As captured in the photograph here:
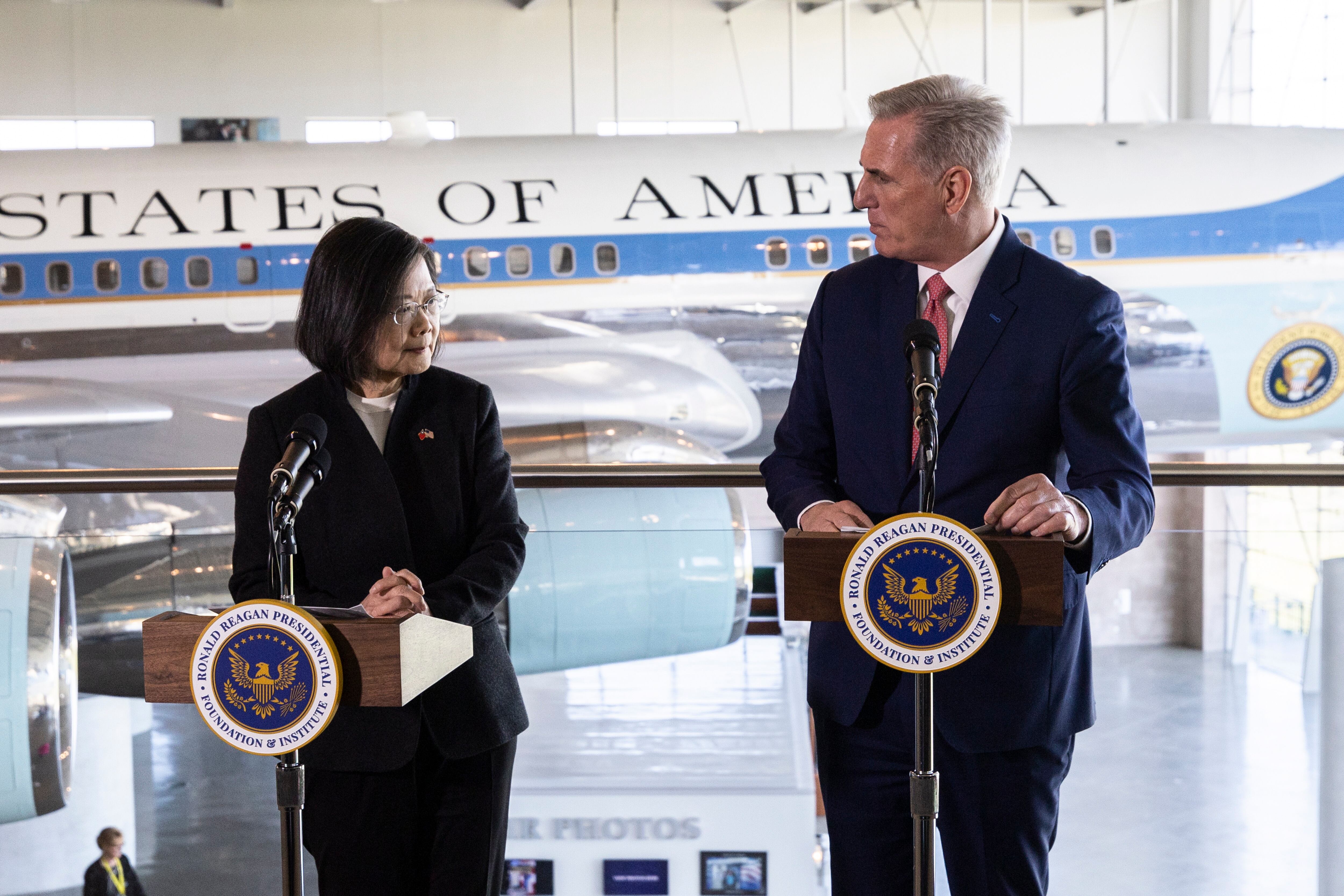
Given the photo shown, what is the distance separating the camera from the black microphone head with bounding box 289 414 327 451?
142 cm

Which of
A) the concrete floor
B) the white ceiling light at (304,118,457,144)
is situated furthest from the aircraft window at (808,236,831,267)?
the white ceiling light at (304,118,457,144)

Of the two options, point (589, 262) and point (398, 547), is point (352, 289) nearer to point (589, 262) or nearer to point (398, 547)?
point (398, 547)

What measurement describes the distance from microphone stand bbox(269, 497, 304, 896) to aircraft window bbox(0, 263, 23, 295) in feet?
21.5

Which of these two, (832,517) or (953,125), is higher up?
(953,125)

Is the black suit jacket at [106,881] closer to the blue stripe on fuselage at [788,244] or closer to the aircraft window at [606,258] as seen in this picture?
the blue stripe on fuselage at [788,244]

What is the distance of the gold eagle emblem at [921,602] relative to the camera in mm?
1337

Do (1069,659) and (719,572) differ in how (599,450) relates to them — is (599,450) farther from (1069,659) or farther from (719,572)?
(1069,659)

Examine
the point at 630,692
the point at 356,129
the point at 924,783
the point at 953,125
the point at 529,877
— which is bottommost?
the point at 529,877

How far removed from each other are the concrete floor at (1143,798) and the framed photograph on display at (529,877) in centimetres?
6

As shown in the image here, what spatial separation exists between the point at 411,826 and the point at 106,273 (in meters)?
6.39

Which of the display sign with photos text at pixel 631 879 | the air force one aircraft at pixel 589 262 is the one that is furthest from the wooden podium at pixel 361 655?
the air force one aircraft at pixel 589 262

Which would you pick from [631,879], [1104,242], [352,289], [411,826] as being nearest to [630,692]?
[631,879]

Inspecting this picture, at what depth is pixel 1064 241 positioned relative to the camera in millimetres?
7332

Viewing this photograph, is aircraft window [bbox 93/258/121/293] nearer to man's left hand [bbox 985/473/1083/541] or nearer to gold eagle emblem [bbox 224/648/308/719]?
gold eagle emblem [bbox 224/648/308/719]
